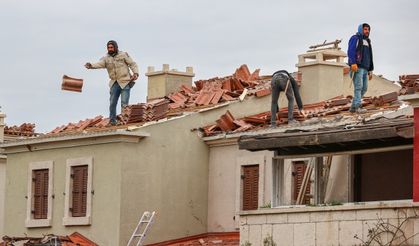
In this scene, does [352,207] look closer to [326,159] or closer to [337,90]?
[326,159]

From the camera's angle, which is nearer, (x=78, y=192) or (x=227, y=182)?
(x=227, y=182)

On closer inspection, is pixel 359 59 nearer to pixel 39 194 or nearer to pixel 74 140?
pixel 74 140

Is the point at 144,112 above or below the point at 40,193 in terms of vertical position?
above

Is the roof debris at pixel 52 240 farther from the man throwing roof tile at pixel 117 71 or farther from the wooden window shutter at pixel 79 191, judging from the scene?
the man throwing roof tile at pixel 117 71

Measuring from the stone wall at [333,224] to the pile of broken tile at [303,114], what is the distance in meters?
6.15

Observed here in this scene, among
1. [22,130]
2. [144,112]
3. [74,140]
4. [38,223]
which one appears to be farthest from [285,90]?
[22,130]

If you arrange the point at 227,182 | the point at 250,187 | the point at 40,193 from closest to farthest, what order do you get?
the point at 250,187 → the point at 227,182 → the point at 40,193

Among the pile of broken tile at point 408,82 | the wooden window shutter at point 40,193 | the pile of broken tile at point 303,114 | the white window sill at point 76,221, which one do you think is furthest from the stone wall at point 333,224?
the wooden window shutter at point 40,193

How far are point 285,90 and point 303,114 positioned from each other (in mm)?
975

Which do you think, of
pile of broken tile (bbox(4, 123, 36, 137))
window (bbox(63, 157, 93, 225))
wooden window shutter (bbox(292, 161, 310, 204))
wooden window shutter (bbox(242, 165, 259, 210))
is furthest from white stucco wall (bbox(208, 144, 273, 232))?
pile of broken tile (bbox(4, 123, 36, 137))

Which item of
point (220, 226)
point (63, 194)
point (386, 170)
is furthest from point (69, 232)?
point (386, 170)

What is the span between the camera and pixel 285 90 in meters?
45.0

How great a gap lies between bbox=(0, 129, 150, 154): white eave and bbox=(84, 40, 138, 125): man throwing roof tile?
5.58 feet

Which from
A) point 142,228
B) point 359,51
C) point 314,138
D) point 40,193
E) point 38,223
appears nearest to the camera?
point 314,138
